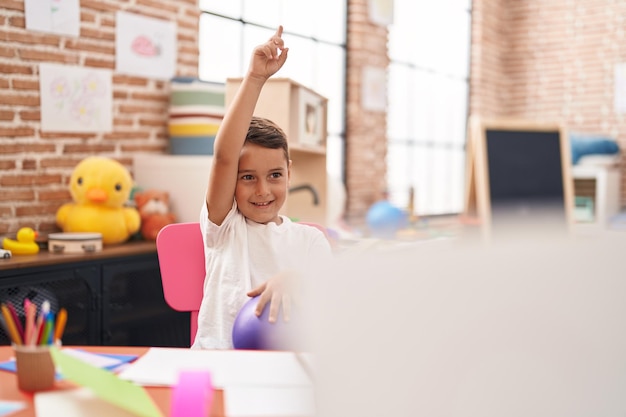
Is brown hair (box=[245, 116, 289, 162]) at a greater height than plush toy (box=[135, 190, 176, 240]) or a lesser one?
greater

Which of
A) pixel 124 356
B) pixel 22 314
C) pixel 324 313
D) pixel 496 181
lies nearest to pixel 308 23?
pixel 496 181

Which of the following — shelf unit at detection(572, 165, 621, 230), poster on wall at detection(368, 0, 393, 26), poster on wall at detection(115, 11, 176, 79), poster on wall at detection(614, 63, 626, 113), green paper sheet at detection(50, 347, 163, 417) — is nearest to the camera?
green paper sheet at detection(50, 347, 163, 417)

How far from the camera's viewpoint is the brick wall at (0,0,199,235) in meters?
2.65

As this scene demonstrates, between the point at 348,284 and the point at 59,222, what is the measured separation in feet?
8.89

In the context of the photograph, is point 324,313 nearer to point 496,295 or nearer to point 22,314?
point 496,295

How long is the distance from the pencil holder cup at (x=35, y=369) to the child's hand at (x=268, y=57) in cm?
58

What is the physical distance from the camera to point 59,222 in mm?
2758

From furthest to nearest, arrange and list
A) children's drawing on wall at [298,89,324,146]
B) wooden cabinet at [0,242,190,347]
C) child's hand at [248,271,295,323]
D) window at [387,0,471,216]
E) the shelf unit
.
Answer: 1. the shelf unit
2. window at [387,0,471,216]
3. children's drawing on wall at [298,89,324,146]
4. wooden cabinet at [0,242,190,347]
5. child's hand at [248,271,295,323]

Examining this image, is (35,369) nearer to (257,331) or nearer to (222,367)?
(222,367)

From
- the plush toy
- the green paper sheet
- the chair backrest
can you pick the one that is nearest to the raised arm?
the chair backrest

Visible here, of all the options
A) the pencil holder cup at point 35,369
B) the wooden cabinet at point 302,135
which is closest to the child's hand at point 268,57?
the pencil holder cup at point 35,369

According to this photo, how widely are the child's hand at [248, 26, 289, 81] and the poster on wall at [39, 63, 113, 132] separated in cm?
188

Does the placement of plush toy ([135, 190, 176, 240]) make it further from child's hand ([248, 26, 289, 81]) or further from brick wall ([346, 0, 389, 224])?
brick wall ([346, 0, 389, 224])

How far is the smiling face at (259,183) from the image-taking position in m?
1.25
